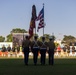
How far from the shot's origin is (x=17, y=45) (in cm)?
6719

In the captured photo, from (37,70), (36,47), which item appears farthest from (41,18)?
(37,70)

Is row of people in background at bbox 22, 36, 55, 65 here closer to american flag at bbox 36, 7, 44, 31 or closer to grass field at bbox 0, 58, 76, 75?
grass field at bbox 0, 58, 76, 75

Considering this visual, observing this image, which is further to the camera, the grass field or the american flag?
the american flag

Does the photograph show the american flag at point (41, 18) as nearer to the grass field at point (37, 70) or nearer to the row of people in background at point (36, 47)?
the row of people in background at point (36, 47)

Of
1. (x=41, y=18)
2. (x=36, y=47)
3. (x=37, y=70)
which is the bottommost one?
(x=37, y=70)

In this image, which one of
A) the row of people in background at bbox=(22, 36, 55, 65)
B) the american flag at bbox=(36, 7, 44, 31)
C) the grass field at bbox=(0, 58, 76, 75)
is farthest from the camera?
the american flag at bbox=(36, 7, 44, 31)

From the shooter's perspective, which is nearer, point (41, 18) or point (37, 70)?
point (37, 70)

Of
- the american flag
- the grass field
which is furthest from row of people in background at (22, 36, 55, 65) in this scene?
the american flag

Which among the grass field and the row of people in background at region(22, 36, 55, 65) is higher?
the row of people in background at region(22, 36, 55, 65)

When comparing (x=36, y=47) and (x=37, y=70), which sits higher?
(x=36, y=47)

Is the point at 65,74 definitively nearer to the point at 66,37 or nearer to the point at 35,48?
the point at 35,48

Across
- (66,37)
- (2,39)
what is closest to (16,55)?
(2,39)

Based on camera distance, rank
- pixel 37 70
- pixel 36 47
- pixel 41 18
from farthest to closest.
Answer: pixel 41 18
pixel 36 47
pixel 37 70

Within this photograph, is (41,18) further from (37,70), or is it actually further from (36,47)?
(37,70)
